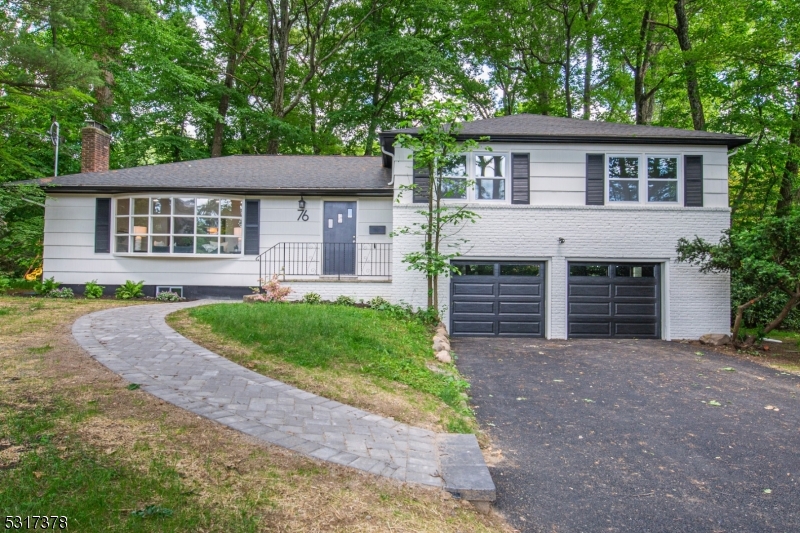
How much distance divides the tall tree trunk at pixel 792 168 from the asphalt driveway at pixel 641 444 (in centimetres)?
960

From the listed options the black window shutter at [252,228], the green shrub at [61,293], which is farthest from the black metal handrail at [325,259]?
the green shrub at [61,293]

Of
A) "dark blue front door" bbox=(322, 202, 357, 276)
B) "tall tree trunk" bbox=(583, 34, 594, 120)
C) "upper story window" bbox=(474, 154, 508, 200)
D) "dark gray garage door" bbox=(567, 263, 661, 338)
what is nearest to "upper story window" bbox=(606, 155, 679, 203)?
"dark gray garage door" bbox=(567, 263, 661, 338)

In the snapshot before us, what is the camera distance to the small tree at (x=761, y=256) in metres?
8.59

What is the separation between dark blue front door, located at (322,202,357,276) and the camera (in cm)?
1248

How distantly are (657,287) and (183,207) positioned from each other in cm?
1275

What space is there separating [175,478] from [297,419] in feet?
4.24

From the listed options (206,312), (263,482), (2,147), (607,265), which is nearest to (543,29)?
(607,265)

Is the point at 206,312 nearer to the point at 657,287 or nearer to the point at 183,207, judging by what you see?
the point at 183,207

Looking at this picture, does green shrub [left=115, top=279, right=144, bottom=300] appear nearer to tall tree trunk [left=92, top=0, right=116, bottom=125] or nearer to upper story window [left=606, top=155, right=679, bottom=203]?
tall tree trunk [left=92, top=0, right=116, bottom=125]

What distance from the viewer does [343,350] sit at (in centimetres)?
615

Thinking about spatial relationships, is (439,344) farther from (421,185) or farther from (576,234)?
(576,234)

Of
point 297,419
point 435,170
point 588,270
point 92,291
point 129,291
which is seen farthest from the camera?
point 129,291

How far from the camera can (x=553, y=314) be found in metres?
10.8

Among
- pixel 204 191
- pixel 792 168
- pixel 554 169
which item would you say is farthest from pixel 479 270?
A: pixel 792 168
